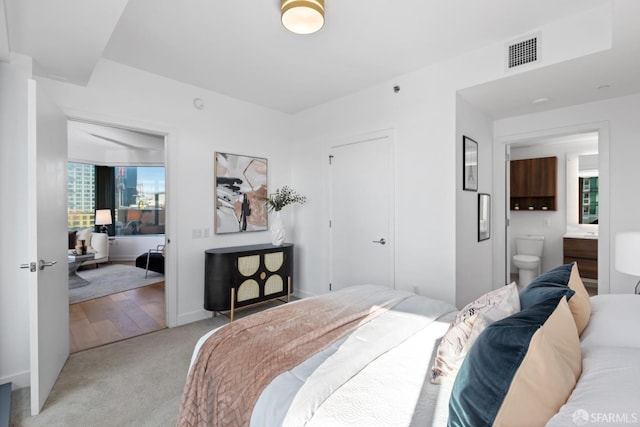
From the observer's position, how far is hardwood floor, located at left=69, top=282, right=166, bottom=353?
10.3 feet

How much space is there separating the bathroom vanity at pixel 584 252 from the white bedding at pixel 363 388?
15.5 ft

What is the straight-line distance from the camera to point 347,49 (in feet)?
9.10

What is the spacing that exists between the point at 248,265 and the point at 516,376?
122 inches

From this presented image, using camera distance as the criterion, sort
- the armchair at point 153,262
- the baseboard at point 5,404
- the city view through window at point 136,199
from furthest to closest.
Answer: the city view through window at point 136,199, the armchair at point 153,262, the baseboard at point 5,404

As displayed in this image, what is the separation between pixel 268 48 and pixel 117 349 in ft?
10.0

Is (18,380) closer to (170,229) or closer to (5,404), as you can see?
(5,404)

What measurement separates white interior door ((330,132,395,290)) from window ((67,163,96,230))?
19.8 feet

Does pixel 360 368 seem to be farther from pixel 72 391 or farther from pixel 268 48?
pixel 268 48

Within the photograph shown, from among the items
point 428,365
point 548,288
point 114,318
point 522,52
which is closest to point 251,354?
point 428,365

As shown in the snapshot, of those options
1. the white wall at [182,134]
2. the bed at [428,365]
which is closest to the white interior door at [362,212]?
the white wall at [182,134]

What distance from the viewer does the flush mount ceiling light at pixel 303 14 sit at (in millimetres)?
1920

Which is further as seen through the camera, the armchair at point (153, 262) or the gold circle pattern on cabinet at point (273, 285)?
the armchair at point (153, 262)

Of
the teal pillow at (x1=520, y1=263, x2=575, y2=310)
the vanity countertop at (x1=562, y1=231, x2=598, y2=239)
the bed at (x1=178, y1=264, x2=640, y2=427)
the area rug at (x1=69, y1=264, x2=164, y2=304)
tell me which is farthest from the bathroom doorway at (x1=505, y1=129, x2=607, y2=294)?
the area rug at (x1=69, y1=264, x2=164, y2=304)

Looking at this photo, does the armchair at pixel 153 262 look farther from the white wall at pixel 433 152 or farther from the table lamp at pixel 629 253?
the table lamp at pixel 629 253
